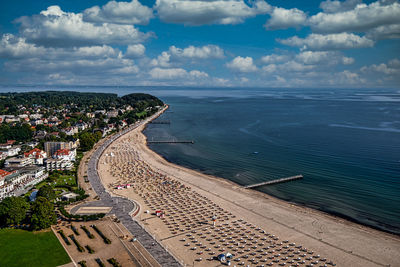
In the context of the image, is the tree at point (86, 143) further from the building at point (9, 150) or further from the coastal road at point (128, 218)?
the building at point (9, 150)

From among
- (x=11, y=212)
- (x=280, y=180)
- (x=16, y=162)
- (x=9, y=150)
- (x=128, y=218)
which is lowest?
→ (x=128, y=218)

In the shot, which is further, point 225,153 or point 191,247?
point 225,153

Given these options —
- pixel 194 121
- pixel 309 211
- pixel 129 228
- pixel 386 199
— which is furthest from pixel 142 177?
pixel 194 121

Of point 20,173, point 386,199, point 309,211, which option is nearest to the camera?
point 309,211

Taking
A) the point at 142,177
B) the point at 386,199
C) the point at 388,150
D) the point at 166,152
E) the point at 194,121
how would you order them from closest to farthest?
the point at 386,199 < the point at 142,177 < the point at 388,150 < the point at 166,152 < the point at 194,121

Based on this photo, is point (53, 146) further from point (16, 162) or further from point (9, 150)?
point (16, 162)

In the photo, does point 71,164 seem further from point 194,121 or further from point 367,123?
point 367,123

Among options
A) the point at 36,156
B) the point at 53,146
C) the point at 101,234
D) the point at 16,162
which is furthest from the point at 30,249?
the point at 53,146

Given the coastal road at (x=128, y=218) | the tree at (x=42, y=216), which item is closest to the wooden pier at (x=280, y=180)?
the coastal road at (x=128, y=218)
